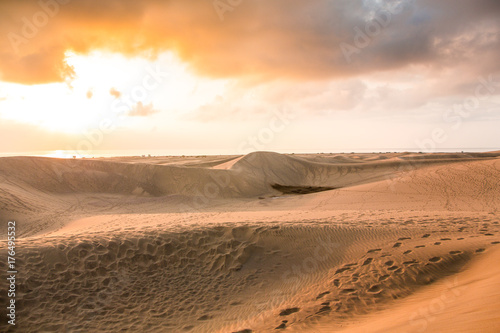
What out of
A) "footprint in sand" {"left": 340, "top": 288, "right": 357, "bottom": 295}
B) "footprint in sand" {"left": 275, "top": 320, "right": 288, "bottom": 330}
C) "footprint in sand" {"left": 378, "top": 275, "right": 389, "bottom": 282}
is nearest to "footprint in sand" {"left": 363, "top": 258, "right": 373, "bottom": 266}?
"footprint in sand" {"left": 378, "top": 275, "right": 389, "bottom": 282}

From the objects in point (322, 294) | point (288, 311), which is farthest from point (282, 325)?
point (322, 294)

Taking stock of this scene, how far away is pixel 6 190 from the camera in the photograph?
13.6 m

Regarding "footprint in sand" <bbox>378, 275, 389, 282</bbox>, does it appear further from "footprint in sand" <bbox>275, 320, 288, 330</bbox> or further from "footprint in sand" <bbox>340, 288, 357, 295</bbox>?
"footprint in sand" <bbox>275, 320, 288, 330</bbox>

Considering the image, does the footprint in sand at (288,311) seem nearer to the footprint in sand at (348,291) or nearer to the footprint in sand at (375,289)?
the footprint in sand at (348,291)

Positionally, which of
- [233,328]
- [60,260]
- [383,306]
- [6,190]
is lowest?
[233,328]

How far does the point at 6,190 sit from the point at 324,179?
21.7 meters

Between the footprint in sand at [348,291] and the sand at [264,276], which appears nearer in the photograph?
the sand at [264,276]

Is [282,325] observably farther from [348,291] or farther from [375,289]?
[375,289]

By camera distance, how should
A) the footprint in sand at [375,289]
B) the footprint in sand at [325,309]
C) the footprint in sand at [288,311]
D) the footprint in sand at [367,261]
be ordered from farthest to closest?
the footprint in sand at [367,261] → the footprint in sand at [375,289] → the footprint in sand at [288,311] → the footprint in sand at [325,309]

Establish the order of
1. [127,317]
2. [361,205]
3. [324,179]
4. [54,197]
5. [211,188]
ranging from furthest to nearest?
1. [324,179]
2. [211,188]
3. [54,197]
4. [361,205]
5. [127,317]

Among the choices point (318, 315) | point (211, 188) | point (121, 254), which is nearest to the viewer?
point (318, 315)

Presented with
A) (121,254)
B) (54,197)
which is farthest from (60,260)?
A: (54,197)

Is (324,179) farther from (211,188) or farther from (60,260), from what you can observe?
(60,260)

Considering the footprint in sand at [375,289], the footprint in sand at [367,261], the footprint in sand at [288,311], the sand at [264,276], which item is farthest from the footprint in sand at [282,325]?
the footprint in sand at [367,261]
